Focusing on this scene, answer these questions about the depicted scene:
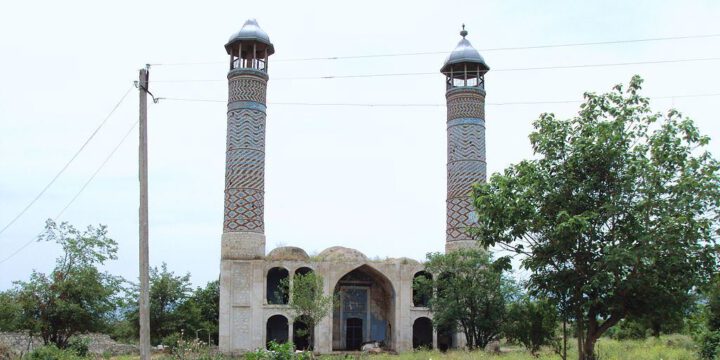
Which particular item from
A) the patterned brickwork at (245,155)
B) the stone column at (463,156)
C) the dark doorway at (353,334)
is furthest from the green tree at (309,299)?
the stone column at (463,156)

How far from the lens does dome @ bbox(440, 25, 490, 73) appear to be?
31844 mm

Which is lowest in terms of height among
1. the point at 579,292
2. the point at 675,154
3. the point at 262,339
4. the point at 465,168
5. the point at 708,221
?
the point at 262,339

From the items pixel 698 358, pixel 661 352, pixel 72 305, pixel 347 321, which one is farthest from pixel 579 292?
pixel 347 321

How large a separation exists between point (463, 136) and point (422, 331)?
8.67m

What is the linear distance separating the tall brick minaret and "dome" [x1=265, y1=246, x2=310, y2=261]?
1127 millimetres

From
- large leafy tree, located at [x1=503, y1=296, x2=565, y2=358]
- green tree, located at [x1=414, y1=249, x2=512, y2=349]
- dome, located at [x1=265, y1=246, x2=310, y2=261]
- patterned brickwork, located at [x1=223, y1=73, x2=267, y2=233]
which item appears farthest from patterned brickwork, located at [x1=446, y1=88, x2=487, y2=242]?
patterned brickwork, located at [x1=223, y1=73, x2=267, y2=233]

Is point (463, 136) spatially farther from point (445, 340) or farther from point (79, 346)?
point (79, 346)

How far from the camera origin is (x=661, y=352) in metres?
20.7

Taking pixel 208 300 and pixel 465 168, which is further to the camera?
pixel 208 300

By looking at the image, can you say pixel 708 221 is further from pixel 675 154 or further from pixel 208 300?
pixel 208 300

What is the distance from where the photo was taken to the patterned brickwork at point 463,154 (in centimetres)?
3031

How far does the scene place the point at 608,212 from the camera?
12.8 m

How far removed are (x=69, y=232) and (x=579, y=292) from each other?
57.0 ft

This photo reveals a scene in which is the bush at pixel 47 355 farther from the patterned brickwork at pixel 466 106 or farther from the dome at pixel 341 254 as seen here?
the patterned brickwork at pixel 466 106
